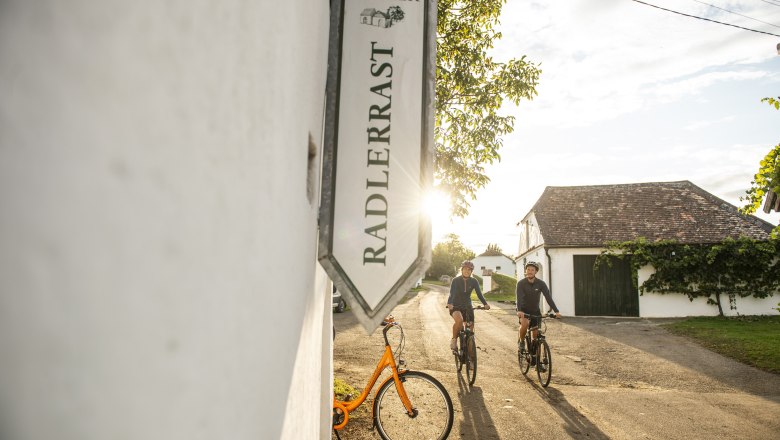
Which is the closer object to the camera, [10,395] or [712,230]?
[10,395]

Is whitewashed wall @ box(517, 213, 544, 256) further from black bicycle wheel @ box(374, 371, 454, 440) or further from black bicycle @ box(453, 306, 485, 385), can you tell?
black bicycle wheel @ box(374, 371, 454, 440)

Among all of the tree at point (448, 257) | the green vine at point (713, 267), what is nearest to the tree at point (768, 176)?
the green vine at point (713, 267)

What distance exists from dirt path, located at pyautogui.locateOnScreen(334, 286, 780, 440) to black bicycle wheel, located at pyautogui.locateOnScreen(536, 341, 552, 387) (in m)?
0.17

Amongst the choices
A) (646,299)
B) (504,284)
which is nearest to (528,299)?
(646,299)

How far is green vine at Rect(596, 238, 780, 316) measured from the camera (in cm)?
1836

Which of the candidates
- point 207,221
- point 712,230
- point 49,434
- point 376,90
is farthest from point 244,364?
point 712,230

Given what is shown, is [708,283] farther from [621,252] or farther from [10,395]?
[10,395]

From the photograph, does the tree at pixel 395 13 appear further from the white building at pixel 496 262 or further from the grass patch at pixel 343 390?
the white building at pixel 496 262

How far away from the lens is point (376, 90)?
177 cm

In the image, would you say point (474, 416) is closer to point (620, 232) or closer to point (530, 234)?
point (620, 232)

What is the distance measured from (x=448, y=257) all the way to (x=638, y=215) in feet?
166

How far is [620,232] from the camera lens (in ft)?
70.6

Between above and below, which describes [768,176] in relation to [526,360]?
above

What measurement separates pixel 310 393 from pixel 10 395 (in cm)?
190
